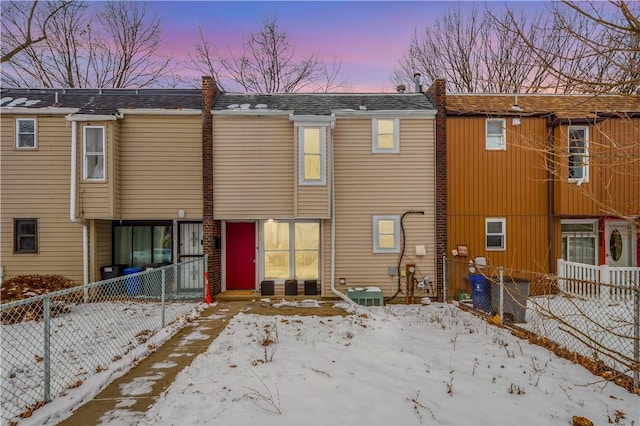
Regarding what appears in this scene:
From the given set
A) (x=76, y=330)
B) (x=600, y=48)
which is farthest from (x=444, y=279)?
(x=76, y=330)

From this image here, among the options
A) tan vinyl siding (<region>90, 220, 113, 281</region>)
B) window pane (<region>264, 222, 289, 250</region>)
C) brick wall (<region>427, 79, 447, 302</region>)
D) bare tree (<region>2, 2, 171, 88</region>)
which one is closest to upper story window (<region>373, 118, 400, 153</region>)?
brick wall (<region>427, 79, 447, 302</region>)

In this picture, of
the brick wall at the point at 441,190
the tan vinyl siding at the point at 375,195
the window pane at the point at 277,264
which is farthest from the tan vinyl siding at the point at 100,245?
the brick wall at the point at 441,190

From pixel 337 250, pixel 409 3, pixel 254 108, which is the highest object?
pixel 409 3

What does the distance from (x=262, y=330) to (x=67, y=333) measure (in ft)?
13.2

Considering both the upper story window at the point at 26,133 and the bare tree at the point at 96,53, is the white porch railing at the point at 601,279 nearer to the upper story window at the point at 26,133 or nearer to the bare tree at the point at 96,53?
the upper story window at the point at 26,133

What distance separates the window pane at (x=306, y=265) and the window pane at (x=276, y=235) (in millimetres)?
662

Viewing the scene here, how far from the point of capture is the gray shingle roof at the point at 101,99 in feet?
37.5

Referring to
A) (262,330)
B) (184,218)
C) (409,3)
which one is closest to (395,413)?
(262,330)

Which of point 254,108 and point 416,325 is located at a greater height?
point 254,108

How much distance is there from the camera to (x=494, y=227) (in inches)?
477

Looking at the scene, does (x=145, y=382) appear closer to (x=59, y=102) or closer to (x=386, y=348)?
(x=386, y=348)

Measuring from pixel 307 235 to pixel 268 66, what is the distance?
15433mm

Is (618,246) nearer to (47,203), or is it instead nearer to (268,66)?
(47,203)

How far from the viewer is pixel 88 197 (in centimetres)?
1068
